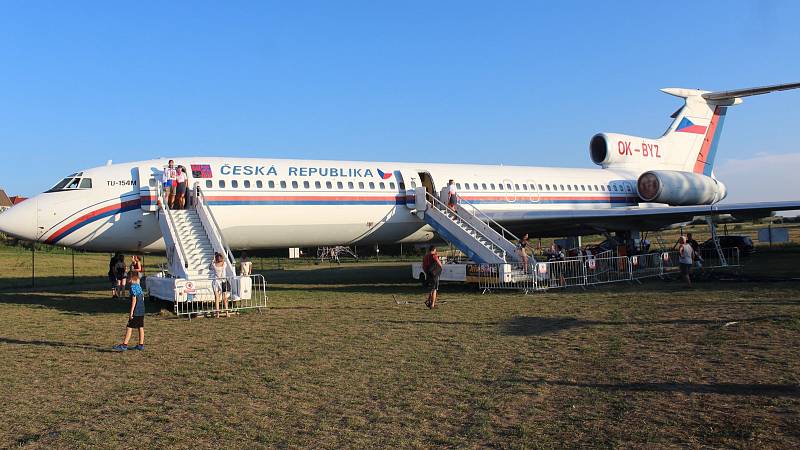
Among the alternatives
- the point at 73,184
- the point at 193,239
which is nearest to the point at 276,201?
the point at 193,239

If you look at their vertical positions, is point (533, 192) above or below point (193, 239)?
above

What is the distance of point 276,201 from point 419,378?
1209 cm

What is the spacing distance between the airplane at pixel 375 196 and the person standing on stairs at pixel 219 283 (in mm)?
3454

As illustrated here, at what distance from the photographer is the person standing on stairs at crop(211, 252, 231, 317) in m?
14.9

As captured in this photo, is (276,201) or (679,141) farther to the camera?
(679,141)

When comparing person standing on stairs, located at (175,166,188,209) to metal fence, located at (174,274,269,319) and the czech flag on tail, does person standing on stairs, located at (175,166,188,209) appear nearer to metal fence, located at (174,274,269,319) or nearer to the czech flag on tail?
metal fence, located at (174,274,269,319)

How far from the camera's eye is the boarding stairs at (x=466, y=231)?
66.6ft

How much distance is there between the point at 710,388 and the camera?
24.0 ft

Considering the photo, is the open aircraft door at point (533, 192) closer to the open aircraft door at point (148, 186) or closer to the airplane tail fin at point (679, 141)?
the airplane tail fin at point (679, 141)

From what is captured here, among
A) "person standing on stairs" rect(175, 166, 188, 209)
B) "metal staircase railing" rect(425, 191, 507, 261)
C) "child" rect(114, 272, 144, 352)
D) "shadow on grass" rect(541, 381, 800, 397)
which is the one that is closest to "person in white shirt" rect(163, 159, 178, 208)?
"person standing on stairs" rect(175, 166, 188, 209)

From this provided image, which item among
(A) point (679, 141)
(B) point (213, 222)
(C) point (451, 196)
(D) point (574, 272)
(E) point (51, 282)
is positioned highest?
(A) point (679, 141)

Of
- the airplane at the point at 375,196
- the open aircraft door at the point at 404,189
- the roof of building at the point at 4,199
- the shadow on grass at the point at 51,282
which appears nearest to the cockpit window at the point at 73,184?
the airplane at the point at 375,196

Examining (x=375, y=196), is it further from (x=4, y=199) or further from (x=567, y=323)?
(x=4, y=199)

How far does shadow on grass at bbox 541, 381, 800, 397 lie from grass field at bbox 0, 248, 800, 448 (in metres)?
0.02
